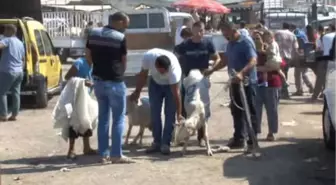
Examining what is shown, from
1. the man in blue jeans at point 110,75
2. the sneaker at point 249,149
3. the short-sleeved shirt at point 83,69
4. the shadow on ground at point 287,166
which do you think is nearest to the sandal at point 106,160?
the man in blue jeans at point 110,75

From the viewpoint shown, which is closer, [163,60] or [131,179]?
[131,179]

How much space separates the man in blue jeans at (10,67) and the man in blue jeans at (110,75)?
4529 millimetres

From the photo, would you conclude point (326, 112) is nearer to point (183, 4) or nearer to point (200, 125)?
point (200, 125)

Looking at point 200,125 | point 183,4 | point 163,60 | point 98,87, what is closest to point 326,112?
point 200,125

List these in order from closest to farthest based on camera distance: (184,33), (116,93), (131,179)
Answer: (131,179) < (116,93) < (184,33)

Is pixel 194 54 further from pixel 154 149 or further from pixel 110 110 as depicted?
pixel 110 110

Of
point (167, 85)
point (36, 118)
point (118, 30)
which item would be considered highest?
point (118, 30)

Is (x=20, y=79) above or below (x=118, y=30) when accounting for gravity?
below

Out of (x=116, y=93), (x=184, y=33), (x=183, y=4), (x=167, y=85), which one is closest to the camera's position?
(x=116, y=93)

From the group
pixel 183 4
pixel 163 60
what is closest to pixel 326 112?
pixel 163 60

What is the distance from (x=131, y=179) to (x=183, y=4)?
86.8 ft

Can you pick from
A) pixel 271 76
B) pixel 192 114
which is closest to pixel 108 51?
pixel 192 114

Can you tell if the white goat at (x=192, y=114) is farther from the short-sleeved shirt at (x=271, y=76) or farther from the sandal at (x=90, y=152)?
the short-sleeved shirt at (x=271, y=76)

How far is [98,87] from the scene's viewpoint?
984cm
